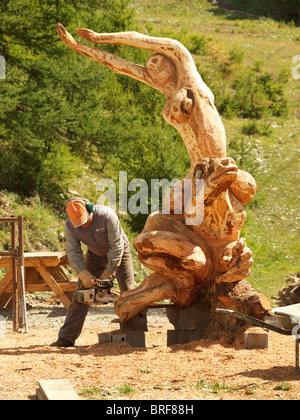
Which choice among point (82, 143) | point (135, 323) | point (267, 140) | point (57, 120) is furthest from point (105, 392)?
point (267, 140)

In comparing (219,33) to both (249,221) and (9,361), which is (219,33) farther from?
(9,361)

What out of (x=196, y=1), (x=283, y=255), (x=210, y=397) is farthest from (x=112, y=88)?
(x=196, y=1)

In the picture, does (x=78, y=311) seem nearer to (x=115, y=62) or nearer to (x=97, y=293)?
(x=97, y=293)

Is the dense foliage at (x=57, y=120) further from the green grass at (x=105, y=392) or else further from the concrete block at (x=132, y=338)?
the green grass at (x=105, y=392)

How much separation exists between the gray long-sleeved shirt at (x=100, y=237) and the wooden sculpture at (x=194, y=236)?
0.25m

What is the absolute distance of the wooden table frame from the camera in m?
8.16

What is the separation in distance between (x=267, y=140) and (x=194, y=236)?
15.4 meters

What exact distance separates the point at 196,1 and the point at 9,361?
35.0m

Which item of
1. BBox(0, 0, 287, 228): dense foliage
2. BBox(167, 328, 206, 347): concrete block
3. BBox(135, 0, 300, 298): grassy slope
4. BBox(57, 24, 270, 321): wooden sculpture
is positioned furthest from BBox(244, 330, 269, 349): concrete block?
BBox(0, 0, 287, 228): dense foliage

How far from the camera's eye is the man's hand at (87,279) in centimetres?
579

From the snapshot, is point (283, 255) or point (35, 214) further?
point (283, 255)

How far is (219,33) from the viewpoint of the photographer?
3080 centimetres

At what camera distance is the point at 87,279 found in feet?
19.1

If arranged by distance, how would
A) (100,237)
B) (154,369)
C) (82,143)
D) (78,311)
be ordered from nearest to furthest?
(154,369) → (100,237) → (78,311) → (82,143)
